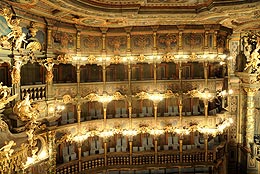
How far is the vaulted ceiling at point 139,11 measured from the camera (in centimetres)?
1107

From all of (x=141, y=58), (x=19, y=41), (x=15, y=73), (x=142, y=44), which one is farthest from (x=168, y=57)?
(x=15, y=73)

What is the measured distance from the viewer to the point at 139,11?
13.1m

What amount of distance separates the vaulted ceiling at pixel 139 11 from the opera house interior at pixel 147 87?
6 centimetres

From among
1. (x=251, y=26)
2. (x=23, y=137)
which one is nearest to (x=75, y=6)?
(x=23, y=137)

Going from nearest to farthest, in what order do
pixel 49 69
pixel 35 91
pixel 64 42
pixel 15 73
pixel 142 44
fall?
pixel 15 73 → pixel 35 91 → pixel 49 69 → pixel 64 42 → pixel 142 44

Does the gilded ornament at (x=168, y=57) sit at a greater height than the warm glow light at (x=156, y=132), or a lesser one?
greater

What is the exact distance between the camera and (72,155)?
15492mm

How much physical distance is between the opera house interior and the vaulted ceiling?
0.06m

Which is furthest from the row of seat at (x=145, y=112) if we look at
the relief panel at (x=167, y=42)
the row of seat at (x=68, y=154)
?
the relief panel at (x=167, y=42)

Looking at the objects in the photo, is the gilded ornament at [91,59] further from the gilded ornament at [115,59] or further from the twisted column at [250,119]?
the twisted column at [250,119]

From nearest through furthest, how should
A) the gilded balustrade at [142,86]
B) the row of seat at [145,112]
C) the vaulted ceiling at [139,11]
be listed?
the vaulted ceiling at [139,11] → the gilded balustrade at [142,86] → the row of seat at [145,112]

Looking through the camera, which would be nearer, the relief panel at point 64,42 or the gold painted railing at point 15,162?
the gold painted railing at point 15,162

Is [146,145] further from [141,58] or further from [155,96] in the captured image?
[141,58]

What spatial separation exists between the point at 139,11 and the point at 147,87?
18.2 ft
